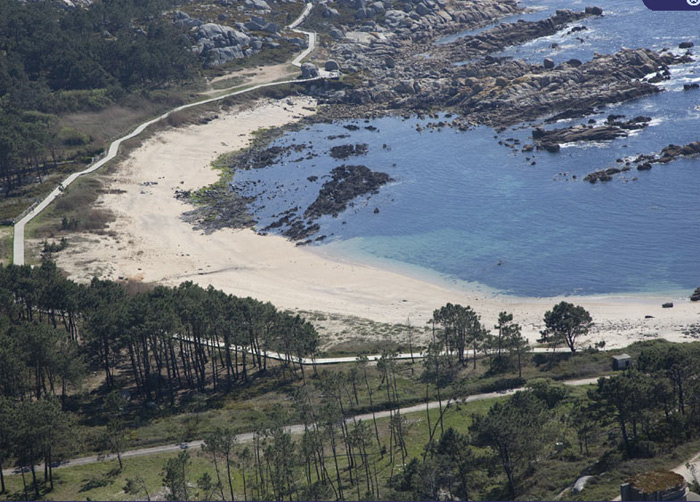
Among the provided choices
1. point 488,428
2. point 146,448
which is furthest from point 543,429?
point 146,448

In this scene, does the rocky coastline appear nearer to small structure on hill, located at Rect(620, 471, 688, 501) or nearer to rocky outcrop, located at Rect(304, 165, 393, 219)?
rocky outcrop, located at Rect(304, 165, 393, 219)

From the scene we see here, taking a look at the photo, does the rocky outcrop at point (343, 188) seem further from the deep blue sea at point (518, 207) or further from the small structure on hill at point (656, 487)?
the small structure on hill at point (656, 487)

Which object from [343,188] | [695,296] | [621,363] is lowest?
[621,363]

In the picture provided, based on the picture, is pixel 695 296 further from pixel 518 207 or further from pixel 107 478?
pixel 107 478

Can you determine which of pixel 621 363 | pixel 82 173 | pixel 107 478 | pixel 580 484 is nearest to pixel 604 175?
pixel 621 363

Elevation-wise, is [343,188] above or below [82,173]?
below
